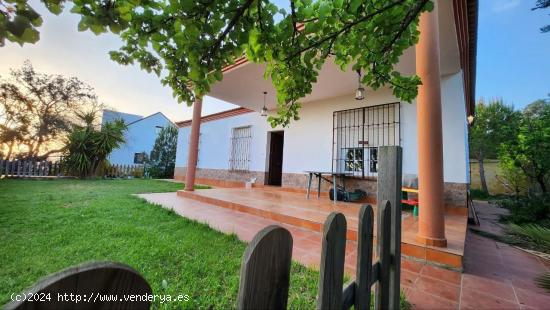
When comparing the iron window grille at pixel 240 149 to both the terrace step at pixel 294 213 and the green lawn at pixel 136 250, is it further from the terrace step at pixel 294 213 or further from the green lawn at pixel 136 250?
the green lawn at pixel 136 250

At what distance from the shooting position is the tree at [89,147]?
8.85 meters

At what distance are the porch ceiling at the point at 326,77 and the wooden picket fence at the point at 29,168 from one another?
322 inches

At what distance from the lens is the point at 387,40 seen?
1.37m

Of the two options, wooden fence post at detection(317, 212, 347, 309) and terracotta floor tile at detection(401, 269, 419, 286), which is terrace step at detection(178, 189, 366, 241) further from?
wooden fence post at detection(317, 212, 347, 309)

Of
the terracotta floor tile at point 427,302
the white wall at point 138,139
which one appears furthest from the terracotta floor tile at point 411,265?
the white wall at point 138,139

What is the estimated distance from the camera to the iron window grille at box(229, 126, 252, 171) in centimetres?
831

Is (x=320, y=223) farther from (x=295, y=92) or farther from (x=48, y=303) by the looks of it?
(x=48, y=303)

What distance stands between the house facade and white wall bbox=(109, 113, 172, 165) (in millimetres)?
10672

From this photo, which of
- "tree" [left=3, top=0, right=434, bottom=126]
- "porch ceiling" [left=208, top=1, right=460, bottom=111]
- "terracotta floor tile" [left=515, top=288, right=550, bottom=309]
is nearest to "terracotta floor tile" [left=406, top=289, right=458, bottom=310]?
"terracotta floor tile" [left=515, top=288, right=550, bottom=309]

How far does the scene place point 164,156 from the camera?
14.2 m

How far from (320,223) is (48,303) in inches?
115

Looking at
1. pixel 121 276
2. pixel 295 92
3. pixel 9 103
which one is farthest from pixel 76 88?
pixel 121 276

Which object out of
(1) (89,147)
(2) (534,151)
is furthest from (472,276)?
(1) (89,147)

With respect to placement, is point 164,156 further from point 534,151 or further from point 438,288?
point 534,151
